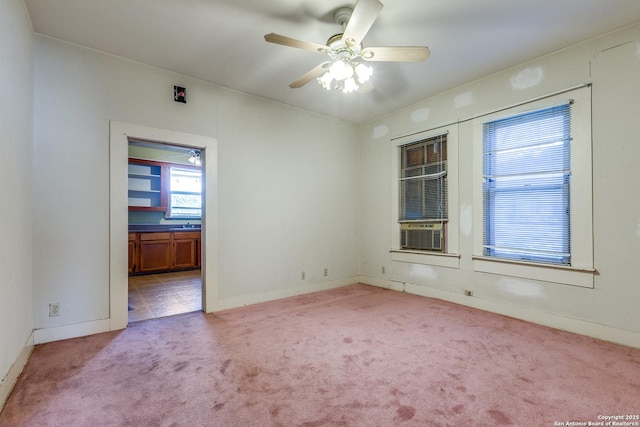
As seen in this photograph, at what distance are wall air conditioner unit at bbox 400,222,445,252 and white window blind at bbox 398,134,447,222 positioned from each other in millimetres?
89

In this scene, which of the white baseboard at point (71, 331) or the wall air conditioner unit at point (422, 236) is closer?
the white baseboard at point (71, 331)

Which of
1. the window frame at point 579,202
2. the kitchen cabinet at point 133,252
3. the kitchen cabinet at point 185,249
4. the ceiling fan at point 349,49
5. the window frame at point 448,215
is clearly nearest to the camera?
the ceiling fan at point 349,49

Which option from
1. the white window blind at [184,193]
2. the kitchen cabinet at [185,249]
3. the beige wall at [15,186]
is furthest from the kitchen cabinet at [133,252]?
the beige wall at [15,186]

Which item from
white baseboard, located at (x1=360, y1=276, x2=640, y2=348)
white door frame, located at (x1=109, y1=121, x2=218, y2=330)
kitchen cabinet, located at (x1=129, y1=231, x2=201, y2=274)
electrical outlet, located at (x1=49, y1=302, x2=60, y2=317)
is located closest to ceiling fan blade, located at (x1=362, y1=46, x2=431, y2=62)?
white door frame, located at (x1=109, y1=121, x2=218, y2=330)

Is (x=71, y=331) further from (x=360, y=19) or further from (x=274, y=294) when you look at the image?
(x=360, y=19)

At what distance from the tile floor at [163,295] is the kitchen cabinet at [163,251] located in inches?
7.8

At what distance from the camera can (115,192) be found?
294 cm

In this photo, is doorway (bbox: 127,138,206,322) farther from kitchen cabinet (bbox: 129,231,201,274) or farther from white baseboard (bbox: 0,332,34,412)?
white baseboard (bbox: 0,332,34,412)

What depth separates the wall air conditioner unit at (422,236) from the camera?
3982mm

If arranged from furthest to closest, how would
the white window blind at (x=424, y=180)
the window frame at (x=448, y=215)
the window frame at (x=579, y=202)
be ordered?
the white window blind at (x=424, y=180) < the window frame at (x=448, y=215) < the window frame at (x=579, y=202)

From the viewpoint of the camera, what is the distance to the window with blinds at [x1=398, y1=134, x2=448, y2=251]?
3.97 metres

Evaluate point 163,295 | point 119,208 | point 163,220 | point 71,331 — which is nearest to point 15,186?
point 119,208

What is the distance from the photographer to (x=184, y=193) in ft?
22.9

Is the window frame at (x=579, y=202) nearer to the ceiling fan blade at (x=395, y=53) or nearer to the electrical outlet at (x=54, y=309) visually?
the ceiling fan blade at (x=395, y=53)
